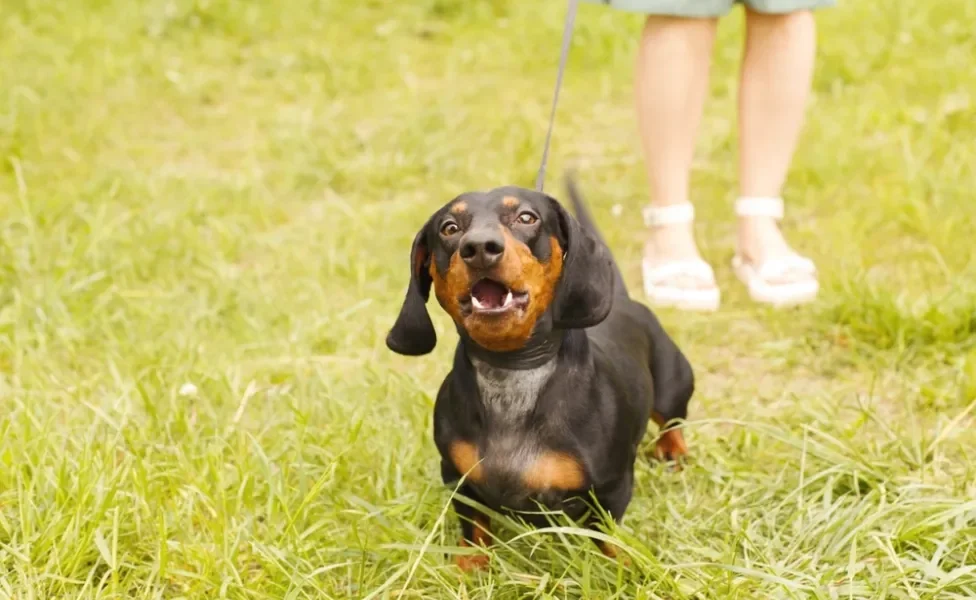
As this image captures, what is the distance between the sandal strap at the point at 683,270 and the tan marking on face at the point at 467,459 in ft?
4.52

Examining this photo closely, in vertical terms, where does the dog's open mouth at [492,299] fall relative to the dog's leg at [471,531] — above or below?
above

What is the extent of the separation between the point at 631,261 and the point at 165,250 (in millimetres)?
1473

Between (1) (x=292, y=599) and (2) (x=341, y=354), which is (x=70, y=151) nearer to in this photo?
(2) (x=341, y=354)

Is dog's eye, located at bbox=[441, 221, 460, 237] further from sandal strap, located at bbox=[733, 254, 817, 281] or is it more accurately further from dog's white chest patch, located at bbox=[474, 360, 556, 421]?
sandal strap, located at bbox=[733, 254, 817, 281]

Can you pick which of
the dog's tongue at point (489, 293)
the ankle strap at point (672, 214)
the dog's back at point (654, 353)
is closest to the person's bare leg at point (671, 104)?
the ankle strap at point (672, 214)

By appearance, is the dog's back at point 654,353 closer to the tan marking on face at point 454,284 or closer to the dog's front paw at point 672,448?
the dog's front paw at point 672,448

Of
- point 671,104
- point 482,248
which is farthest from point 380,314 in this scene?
point 482,248

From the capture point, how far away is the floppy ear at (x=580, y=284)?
1837mm

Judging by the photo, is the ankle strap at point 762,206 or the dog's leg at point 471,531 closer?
the dog's leg at point 471,531

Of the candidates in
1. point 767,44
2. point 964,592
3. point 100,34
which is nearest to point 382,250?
point 767,44

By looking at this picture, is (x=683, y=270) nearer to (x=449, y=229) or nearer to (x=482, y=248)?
(x=449, y=229)

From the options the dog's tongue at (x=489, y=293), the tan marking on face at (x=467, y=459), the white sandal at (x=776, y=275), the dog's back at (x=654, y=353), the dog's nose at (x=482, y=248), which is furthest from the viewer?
the white sandal at (x=776, y=275)

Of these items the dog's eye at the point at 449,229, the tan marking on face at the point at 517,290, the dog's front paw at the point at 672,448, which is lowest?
the dog's front paw at the point at 672,448

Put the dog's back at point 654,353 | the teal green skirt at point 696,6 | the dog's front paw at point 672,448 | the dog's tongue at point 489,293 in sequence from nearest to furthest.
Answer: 1. the dog's tongue at point 489,293
2. the dog's back at point 654,353
3. the dog's front paw at point 672,448
4. the teal green skirt at point 696,6
